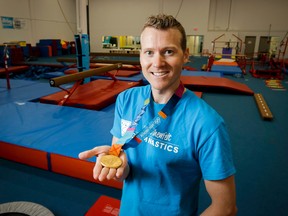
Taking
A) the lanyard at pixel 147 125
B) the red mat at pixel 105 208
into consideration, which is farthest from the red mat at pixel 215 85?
the lanyard at pixel 147 125

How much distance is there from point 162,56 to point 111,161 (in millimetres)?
535

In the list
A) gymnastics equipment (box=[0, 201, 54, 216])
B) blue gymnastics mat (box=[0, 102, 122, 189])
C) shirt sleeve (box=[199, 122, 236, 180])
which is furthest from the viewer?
blue gymnastics mat (box=[0, 102, 122, 189])

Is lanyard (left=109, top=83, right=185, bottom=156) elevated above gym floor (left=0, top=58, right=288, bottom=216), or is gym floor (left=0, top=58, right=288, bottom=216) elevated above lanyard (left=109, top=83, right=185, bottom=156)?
lanyard (left=109, top=83, right=185, bottom=156)

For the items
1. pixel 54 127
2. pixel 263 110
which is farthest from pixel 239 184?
pixel 263 110

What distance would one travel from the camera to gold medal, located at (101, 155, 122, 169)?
97cm

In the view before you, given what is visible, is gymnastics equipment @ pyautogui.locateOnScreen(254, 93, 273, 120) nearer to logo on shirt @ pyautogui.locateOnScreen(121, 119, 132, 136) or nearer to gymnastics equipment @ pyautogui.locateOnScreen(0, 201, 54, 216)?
logo on shirt @ pyautogui.locateOnScreen(121, 119, 132, 136)

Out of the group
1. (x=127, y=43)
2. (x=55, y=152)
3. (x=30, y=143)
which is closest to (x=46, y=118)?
(x=30, y=143)

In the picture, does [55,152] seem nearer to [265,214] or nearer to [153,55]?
[153,55]

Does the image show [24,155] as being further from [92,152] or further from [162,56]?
[162,56]

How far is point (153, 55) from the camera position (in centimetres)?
106

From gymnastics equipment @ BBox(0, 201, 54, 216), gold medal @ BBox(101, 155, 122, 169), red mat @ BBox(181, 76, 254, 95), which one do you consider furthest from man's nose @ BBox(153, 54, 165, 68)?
red mat @ BBox(181, 76, 254, 95)

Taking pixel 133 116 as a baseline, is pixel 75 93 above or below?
below

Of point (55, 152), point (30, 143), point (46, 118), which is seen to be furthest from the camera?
point (46, 118)

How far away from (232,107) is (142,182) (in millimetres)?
4964
